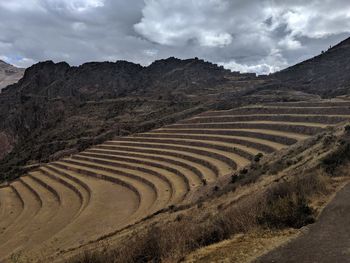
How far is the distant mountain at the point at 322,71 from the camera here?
82.5 meters

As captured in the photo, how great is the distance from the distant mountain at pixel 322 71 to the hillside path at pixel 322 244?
245 feet

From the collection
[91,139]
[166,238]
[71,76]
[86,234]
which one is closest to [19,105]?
[71,76]

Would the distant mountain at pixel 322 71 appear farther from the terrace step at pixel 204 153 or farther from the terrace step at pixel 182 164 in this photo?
the terrace step at pixel 182 164

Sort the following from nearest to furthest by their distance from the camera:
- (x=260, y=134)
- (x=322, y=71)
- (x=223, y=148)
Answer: (x=223, y=148) < (x=260, y=134) < (x=322, y=71)

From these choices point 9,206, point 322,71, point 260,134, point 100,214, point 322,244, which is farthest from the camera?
point 322,71

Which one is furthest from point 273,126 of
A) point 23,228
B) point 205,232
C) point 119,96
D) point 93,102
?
point 119,96

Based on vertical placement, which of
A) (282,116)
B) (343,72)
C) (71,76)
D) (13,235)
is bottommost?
(13,235)

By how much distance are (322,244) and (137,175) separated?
23.7 metres

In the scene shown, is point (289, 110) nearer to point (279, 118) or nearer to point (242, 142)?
point (279, 118)

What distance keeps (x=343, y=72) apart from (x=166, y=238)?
8700 cm

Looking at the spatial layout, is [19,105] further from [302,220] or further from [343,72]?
[302,220]

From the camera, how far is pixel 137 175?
29547mm

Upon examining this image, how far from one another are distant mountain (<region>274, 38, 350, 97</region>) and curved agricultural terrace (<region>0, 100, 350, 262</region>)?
48.1m

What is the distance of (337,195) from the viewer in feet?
29.8
